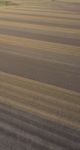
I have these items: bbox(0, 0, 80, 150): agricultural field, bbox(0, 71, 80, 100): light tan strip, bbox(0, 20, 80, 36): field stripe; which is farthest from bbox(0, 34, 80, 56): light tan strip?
bbox(0, 71, 80, 100): light tan strip

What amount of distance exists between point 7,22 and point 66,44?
12.8 ft

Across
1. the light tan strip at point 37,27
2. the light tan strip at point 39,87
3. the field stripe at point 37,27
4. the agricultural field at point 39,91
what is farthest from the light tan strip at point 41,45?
the light tan strip at point 39,87

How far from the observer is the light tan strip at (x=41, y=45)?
21.9ft

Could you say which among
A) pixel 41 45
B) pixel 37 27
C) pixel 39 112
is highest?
pixel 39 112

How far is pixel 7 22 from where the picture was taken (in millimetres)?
10633

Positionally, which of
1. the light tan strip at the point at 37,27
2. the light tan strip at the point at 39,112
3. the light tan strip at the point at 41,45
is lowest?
the light tan strip at the point at 37,27

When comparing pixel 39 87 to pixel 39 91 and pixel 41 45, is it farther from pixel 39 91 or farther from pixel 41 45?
pixel 41 45

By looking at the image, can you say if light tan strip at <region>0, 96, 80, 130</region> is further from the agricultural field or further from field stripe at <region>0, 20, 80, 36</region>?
field stripe at <region>0, 20, 80, 36</region>

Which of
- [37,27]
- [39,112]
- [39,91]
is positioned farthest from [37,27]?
[39,112]

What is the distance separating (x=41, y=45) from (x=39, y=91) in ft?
9.60

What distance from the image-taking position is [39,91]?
437 cm

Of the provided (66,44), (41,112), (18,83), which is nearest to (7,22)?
(66,44)

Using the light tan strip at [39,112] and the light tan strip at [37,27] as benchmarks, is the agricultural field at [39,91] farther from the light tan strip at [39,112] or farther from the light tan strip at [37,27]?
the light tan strip at [37,27]

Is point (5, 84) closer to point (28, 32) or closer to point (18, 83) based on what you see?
point (18, 83)
